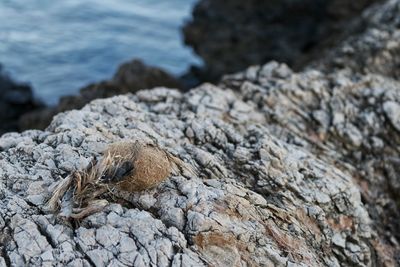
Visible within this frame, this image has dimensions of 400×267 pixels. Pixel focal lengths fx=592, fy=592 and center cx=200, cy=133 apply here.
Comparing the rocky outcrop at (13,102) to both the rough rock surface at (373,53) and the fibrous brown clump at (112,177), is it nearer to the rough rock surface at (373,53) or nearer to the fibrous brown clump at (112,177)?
the rough rock surface at (373,53)

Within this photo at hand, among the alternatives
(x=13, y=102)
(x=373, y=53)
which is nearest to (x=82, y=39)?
(x=13, y=102)

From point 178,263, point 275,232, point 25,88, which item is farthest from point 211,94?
point 25,88

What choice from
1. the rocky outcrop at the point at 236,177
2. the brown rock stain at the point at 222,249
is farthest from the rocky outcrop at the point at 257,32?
the brown rock stain at the point at 222,249

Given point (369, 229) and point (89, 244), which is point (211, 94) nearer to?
point (369, 229)

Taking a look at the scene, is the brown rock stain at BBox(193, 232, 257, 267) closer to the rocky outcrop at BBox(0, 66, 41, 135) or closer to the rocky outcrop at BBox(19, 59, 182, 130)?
the rocky outcrop at BBox(19, 59, 182, 130)

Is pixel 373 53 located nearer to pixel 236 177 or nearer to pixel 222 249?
pixel 236 177

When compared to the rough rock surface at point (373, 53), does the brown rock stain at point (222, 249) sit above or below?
below
